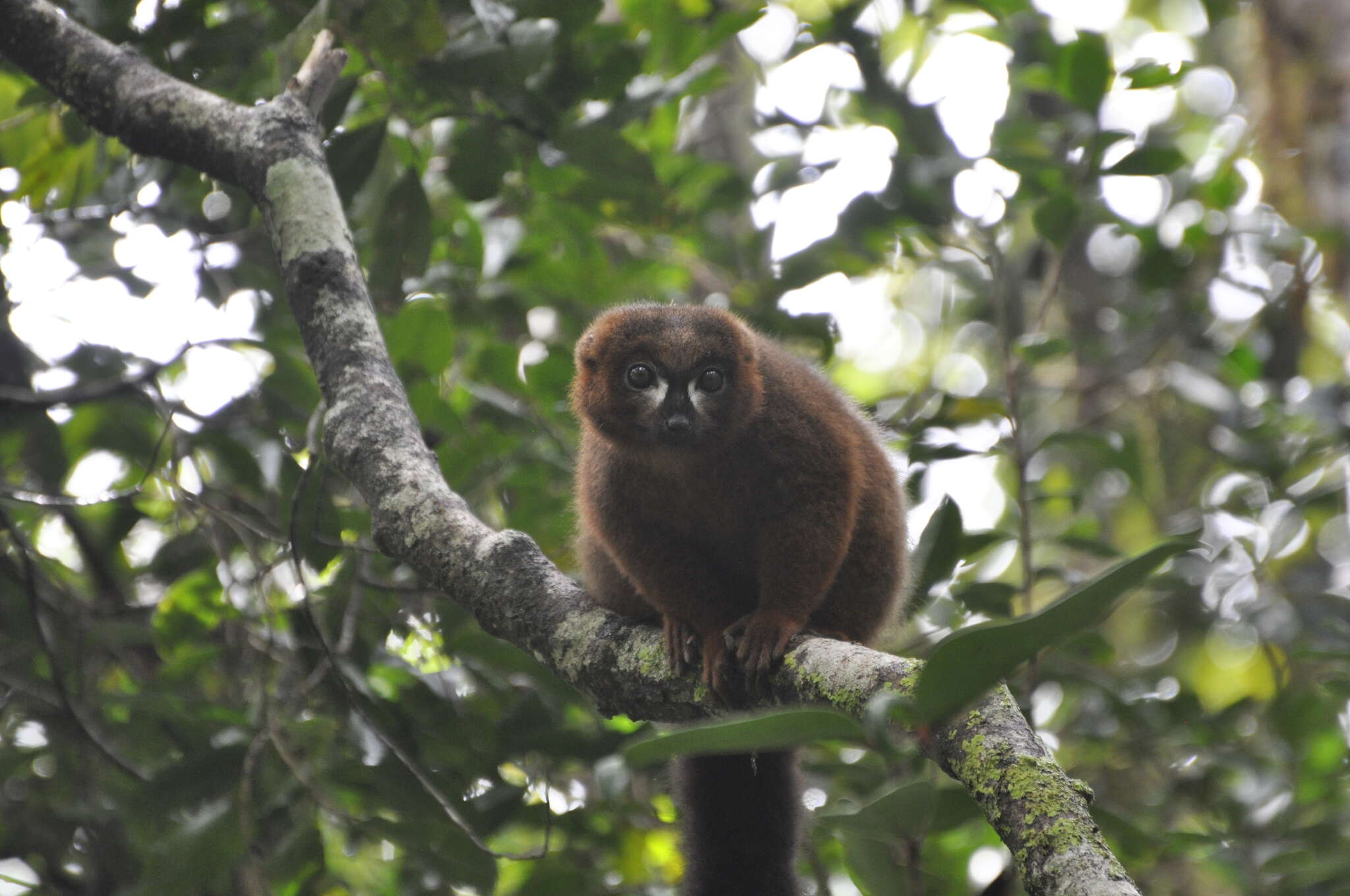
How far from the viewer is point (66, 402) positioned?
140 inches

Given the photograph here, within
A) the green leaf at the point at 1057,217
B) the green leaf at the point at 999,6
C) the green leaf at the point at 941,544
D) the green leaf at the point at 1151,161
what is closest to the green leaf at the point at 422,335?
the green leaf at the point at 941,544

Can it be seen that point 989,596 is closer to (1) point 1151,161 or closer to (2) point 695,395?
(2) point 695,395

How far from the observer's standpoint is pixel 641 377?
3.48 meters

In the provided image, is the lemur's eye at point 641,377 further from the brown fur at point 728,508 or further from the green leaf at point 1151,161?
the green leaf at point 1151,161

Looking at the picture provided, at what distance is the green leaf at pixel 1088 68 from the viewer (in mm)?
4074

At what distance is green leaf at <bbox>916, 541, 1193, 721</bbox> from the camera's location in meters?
1.38

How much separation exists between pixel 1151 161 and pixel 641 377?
2216mm

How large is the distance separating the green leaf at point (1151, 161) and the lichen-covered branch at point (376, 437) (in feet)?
8.75

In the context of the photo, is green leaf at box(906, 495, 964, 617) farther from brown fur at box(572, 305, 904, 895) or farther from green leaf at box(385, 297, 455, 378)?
green leaf at box(385, 297, 455, 378)

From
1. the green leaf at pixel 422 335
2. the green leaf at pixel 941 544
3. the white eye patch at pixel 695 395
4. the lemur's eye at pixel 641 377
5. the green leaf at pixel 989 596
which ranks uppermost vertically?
the green leaf at pixel 422 335

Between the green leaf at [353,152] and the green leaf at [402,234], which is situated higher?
the green leaf at [353,152]

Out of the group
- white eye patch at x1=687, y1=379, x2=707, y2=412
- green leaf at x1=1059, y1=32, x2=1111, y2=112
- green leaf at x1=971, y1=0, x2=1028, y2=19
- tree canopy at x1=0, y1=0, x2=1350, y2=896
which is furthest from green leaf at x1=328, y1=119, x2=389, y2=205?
green leaf at x1=1059, y1=32, x2=1111, y2=112

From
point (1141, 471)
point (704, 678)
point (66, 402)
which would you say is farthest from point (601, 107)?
point (704, 678)

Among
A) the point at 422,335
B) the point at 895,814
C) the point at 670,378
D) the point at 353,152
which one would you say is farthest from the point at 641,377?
the point at 895,814
